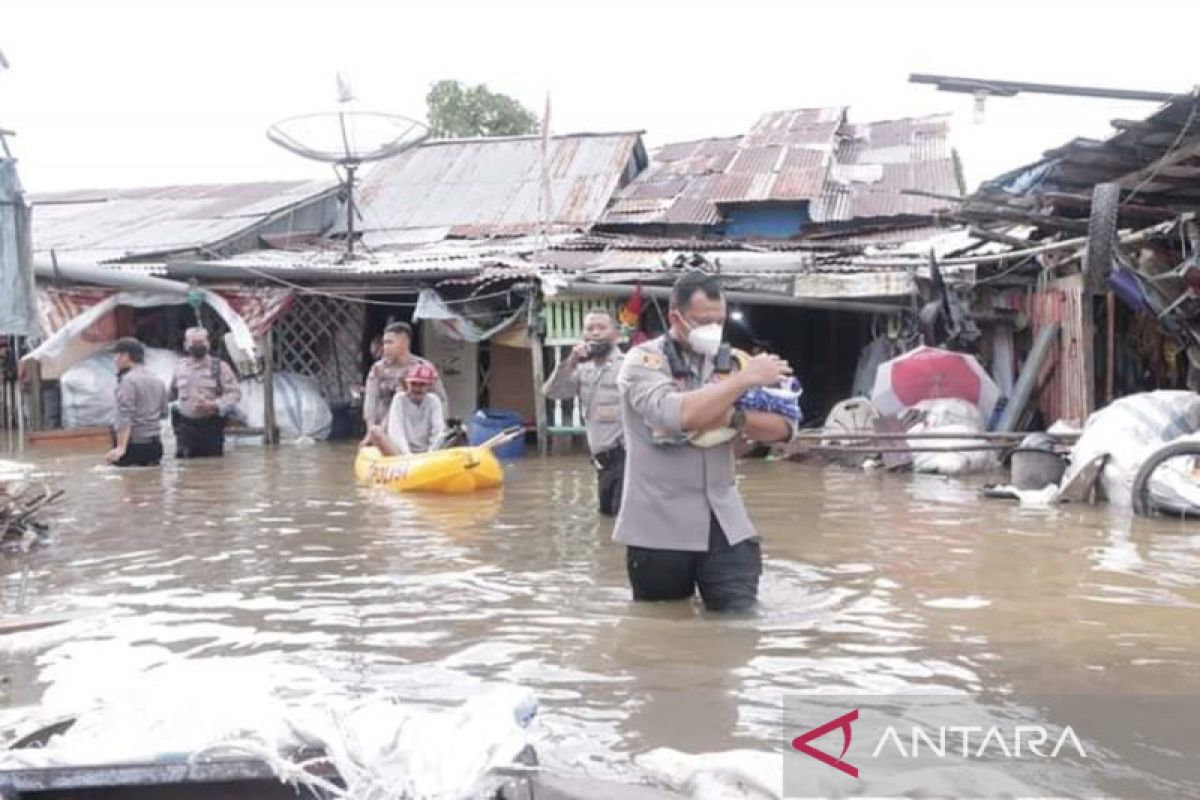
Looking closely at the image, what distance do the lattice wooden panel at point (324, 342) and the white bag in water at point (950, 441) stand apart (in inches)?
348

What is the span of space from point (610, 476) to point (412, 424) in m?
2.59

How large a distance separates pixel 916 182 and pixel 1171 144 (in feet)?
31.7

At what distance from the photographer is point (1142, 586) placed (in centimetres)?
590

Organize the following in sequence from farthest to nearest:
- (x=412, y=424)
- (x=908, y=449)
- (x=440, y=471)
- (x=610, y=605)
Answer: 1. (x=908, y=449)
2. (x=412, y=424)
3. (x=440, y=471)
4. (x=610, y=605)

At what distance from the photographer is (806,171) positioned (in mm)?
18172

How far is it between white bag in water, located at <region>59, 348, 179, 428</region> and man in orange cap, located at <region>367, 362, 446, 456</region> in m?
7.21

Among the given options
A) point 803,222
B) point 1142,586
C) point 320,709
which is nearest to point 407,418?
point 1142,586

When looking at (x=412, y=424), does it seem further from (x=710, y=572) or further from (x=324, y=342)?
(x=324, y=342)

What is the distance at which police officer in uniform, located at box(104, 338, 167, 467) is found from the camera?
1099cm

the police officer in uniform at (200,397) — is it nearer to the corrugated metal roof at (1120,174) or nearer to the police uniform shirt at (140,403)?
the police uniform shirt at (140,403)

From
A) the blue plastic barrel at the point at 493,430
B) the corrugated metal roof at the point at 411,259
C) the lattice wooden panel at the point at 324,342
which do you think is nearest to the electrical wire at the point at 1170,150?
the corrugated metal roof at the point at 411,259

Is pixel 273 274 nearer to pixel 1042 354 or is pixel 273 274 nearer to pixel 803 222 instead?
pixel 803 222

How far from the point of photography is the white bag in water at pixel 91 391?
1603 centimetres

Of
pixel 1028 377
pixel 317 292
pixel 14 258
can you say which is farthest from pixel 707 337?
pixel 317 292
